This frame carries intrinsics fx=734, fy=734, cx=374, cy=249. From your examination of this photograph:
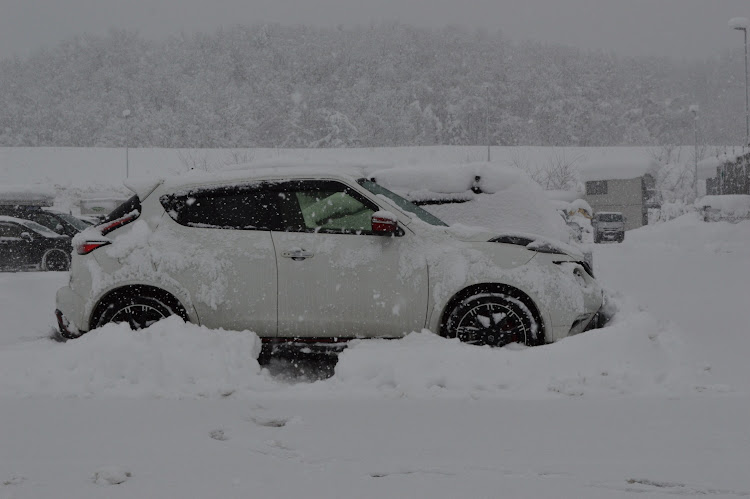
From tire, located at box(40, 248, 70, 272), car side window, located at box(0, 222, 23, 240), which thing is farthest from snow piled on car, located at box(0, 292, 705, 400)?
car side window, located at box(0, 222, 23, 240)

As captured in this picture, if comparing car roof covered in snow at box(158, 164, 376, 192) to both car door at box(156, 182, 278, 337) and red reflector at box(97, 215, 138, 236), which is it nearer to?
car door at box(156, 182, 278, 337)

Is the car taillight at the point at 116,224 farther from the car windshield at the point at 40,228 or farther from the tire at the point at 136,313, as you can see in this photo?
the car windshield at the point at 40,228

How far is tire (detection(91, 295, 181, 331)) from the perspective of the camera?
5.77m

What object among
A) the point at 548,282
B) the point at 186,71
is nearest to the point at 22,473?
the point at 548,282

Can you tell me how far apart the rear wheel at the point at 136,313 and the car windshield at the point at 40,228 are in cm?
1084

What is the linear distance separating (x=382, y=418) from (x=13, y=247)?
13197 millimetres

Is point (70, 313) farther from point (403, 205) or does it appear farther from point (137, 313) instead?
point (403, 205)

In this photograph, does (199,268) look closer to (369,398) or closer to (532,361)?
(369,398)

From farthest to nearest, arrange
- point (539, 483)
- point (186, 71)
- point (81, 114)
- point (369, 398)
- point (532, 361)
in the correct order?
1. point (186, 71)
2. point (81, 114)
3. point (532, 361)
4. point (369, 398)
5. point (539, 483)

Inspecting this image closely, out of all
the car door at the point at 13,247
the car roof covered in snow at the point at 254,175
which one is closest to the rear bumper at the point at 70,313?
the car roof covered in snow at the point at 254,175

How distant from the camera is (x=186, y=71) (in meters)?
83.9

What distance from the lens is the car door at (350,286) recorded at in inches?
222

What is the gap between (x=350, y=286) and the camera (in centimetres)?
566

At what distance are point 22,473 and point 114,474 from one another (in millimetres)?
456
